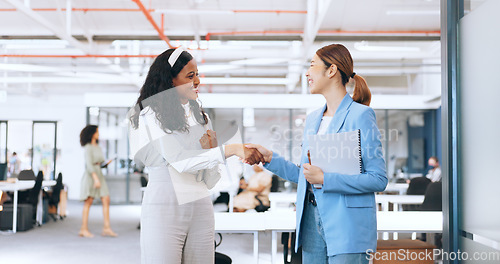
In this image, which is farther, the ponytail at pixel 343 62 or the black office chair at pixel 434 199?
the black office chair at pixel 434 199

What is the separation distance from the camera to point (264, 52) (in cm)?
1077

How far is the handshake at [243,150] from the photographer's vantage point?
74.5 inches

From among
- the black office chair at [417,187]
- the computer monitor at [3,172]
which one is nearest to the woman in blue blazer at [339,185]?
the black office chair at [417,187]

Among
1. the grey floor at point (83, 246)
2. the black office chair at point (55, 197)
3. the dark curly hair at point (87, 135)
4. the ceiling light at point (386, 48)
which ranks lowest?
the grey floor at point (83, 246)

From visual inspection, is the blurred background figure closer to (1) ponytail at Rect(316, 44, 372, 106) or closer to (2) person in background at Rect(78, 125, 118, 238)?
(2) person in background at Rect(78, 125, 118, 238)

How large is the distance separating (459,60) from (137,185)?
11.5 metres

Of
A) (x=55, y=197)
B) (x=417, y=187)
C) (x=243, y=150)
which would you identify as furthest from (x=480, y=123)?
(x=55, y=197)

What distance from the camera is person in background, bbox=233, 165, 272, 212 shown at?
291 inches

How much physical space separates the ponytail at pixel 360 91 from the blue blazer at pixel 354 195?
0.37 feet

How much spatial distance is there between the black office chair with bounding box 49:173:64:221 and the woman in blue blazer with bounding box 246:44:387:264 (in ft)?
28.8

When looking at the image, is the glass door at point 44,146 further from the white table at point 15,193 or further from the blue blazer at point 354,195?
the blue blazer at point 354,195

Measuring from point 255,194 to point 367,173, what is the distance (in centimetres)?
580

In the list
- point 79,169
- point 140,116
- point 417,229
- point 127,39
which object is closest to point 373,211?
point 140,116

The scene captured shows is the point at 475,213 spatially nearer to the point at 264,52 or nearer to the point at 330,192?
the point at 330,192
